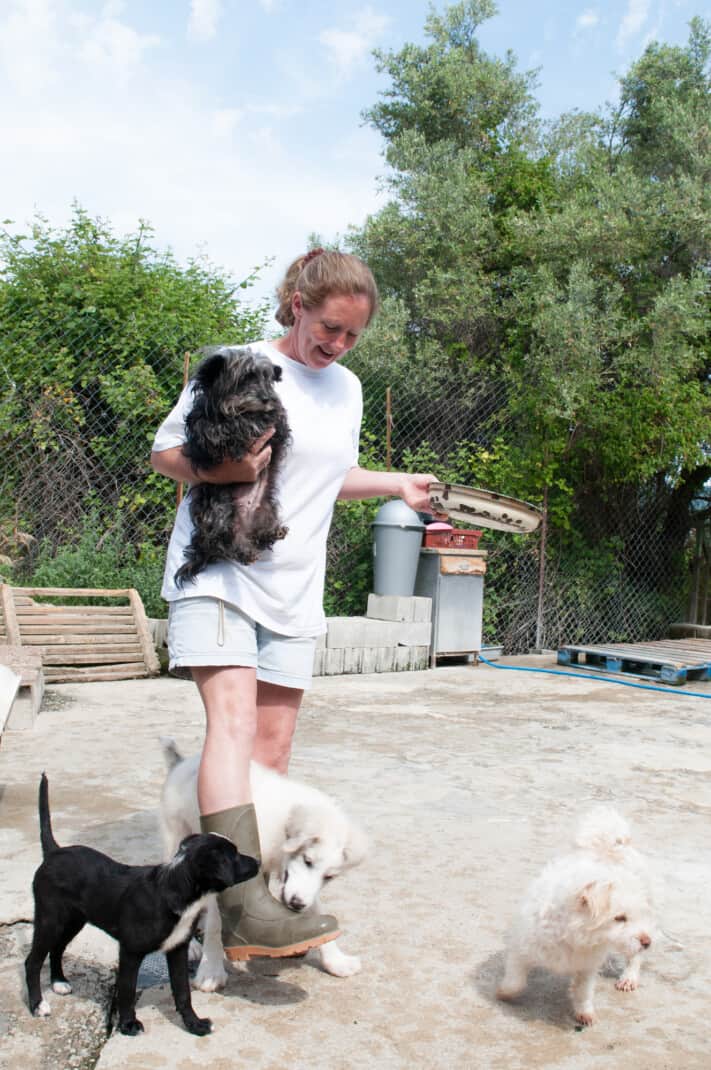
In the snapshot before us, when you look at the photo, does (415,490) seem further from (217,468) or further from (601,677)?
(601,677)

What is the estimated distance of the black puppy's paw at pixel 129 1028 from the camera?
1.76 meters

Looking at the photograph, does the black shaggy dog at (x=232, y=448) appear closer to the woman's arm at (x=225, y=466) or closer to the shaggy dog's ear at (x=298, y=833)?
the woman's arm at (x=225, y=466)

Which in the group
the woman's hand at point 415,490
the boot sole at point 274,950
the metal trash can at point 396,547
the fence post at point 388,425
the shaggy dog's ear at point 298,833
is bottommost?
the boot sole at point 274,950

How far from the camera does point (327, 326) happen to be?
2016mm

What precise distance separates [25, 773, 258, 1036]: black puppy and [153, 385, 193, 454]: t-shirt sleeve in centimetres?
84

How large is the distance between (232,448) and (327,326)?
14.6 inches

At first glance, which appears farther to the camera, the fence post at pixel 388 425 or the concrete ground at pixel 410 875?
the fence post at pixel 388 425

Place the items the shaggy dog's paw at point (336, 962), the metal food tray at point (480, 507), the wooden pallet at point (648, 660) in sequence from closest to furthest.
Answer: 1. the shaggy dog's paw at point (336, 962)
2. the metal food tray at point (480, 507)
3. the wooden pallet at point (648, 660)

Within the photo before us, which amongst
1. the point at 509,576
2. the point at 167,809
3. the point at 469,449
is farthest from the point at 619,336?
the point at 167,809

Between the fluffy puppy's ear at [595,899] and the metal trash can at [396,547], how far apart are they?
5.36 m

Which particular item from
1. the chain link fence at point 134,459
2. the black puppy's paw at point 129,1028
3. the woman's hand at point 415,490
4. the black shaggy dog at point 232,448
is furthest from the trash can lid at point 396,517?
the black puppy's paw at point 129,1028

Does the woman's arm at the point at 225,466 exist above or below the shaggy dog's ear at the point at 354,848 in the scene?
above

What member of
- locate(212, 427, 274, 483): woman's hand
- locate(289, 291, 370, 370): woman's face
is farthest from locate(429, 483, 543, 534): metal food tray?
locate(212, 427, 274, 483): woman's hand

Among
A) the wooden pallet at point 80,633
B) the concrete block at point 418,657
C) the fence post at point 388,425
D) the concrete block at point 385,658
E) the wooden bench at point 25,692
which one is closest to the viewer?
the wooden bench at point 25,692
